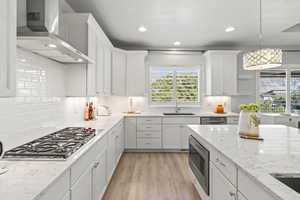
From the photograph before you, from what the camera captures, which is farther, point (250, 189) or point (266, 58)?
point (266, 58)

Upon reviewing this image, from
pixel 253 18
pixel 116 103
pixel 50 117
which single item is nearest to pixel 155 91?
pixel 116 103

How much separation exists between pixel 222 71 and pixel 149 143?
2.53m

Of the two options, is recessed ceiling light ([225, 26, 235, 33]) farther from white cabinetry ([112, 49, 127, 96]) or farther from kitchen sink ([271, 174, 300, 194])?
kitchen sink ([271, 174, 300, 194])

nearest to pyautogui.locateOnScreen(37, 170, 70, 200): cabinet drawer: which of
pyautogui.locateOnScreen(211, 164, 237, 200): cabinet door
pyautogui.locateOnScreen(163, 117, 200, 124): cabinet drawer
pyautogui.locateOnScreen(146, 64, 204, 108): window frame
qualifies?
pyautogui.locateOnScreen(211, 164, 237, 200): cabinet door

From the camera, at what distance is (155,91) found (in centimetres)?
505

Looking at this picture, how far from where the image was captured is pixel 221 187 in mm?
1526

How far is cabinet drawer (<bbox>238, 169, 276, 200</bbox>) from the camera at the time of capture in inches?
36.8

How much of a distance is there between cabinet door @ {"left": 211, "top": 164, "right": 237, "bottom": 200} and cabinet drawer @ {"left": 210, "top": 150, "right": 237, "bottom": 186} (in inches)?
1.7

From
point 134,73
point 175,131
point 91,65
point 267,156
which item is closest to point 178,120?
point 175,131

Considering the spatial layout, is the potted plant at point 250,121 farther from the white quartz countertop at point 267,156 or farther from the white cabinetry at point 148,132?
the white cabinetry at point 148,132

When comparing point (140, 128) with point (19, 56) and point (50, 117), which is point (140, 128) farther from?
point (19, 56)

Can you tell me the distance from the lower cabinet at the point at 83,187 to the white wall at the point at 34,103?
2.15ft

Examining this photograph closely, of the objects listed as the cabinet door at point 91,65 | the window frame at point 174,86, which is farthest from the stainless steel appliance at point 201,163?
the window frame at point 174,86

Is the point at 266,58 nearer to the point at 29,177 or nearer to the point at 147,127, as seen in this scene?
the point at 29,177
